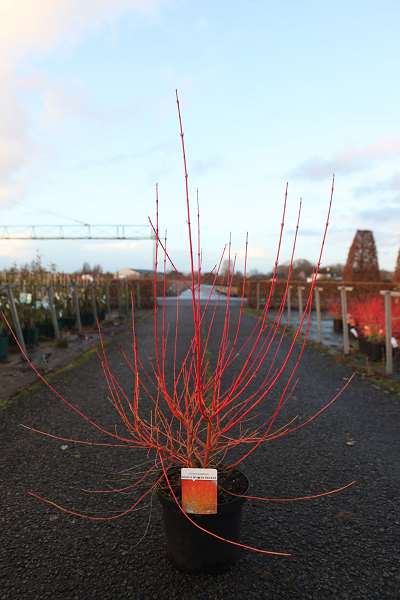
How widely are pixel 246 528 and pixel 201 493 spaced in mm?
640

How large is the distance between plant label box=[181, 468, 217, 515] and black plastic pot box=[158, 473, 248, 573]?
0.10ft

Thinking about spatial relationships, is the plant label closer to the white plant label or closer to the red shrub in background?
the white plant label

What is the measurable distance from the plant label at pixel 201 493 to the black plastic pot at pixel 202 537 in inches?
1.2

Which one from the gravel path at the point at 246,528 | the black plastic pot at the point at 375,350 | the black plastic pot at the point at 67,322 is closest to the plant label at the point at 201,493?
the gravel path at the point at 246,528

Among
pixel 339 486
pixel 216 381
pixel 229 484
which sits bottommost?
pixel 339 486

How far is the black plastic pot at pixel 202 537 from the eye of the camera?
190 centimetres

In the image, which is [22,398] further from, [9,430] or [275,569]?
[275,569]

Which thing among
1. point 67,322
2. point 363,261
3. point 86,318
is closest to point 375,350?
point 67,322

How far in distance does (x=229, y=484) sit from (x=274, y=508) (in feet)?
2.05

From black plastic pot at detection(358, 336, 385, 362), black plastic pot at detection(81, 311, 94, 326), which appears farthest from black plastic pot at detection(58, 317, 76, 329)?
black plastic pot at detection(358, 336, 385, 362)

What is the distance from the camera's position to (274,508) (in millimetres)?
2547

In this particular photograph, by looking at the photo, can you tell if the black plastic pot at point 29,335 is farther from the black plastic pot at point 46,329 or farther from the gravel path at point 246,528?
the gravel path at point 246,528

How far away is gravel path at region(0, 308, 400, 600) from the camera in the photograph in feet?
6.14

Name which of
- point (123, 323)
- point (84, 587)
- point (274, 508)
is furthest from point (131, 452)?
point (123, 323)
